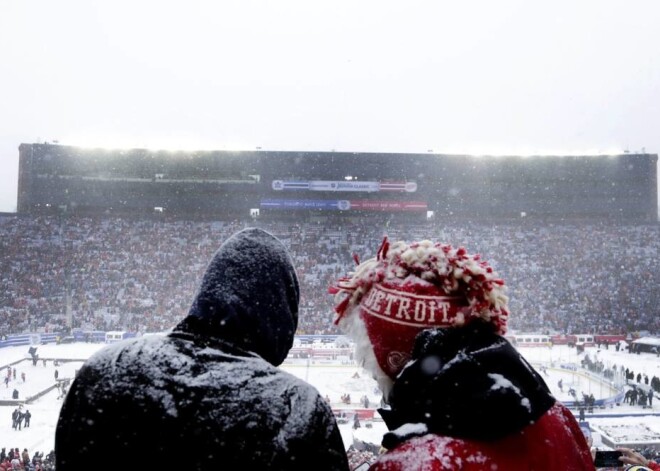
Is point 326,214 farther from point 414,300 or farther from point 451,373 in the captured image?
point 451,373

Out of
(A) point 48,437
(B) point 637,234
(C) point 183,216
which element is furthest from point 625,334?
(C) point 183,216

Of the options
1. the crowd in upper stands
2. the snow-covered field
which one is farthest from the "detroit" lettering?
the crowd in upper stands

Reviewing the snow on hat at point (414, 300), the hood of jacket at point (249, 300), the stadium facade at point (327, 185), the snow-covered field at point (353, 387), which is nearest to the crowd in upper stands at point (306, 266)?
the stadium facade at point (327, 185)

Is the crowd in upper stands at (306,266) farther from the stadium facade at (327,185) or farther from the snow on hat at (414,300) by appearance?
the snow on hat at (414,300)

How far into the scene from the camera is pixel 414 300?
1.43 m

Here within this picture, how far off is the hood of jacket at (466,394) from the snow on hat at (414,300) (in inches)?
5.6

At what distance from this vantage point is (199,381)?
116cm

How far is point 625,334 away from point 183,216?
28.3m

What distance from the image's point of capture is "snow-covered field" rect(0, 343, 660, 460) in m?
11.7

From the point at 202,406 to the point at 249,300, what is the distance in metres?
0.29

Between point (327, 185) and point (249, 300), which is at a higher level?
point (327, 185)

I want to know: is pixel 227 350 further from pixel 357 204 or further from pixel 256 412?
pixel 357 204

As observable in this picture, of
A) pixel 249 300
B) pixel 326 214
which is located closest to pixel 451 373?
pixel 249 300

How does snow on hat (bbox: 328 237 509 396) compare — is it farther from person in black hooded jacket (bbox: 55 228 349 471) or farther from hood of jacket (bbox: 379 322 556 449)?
person in black hooded jacket (bbox: 55 228 349 471)
